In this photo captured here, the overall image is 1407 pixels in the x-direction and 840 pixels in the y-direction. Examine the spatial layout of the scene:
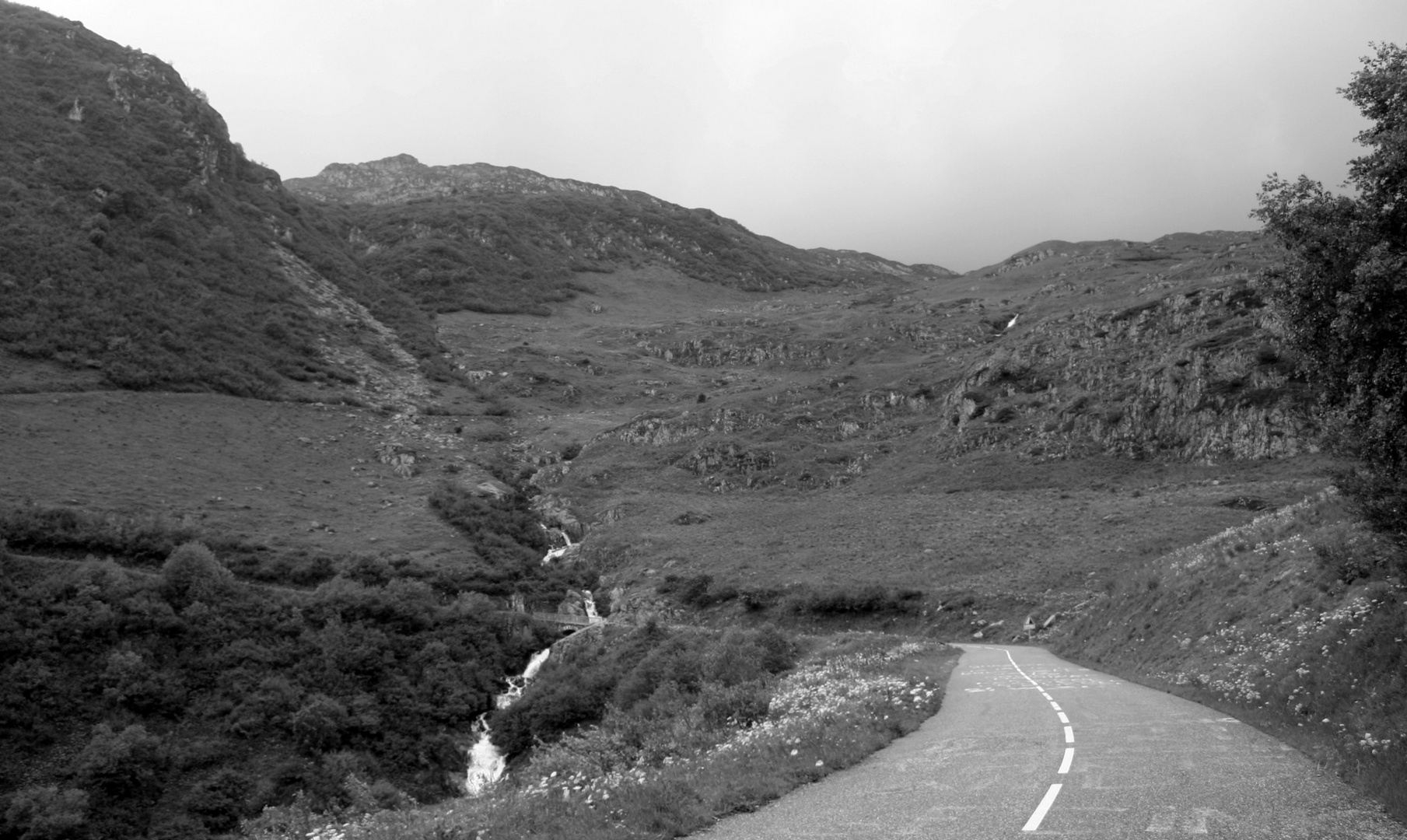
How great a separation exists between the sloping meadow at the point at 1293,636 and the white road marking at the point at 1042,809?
3.42m

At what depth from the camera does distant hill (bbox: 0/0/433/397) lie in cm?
8956

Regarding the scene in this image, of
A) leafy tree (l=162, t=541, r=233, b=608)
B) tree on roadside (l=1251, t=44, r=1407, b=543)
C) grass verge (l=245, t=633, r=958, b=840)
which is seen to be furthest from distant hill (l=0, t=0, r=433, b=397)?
tree on roadside (l=1251, t=44, r=1407, b=543)

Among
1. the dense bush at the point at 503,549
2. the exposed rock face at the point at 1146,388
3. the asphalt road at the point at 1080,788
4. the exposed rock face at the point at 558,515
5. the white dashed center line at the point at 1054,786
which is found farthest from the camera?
the exposed rock face at the point at 558,515

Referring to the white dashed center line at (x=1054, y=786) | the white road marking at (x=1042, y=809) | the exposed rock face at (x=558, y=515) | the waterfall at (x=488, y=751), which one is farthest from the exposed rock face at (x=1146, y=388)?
the white road marking at (x=1042, y=809)

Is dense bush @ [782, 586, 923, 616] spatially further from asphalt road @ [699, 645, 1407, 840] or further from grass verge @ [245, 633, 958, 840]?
asphalt road @ [699, 645, 1407, 840]

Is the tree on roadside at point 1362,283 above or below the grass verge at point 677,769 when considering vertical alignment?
above

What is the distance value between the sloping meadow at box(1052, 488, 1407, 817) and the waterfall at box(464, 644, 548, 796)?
1130 inches

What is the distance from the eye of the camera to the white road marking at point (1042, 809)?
8.77 m

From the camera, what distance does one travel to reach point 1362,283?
11.2m

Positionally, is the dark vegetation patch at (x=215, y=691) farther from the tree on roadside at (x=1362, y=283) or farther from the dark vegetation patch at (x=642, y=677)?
the tree on roadside at (x=1362, y=283)

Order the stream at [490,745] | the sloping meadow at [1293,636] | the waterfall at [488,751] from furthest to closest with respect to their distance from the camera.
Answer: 1. the stream at [490,745]
2. the waterfall at [488,751]
3. the sloping meadow at [1293,636]

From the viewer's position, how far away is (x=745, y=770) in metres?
12.3

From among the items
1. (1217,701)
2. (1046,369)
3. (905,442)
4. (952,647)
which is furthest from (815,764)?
(1046,369)

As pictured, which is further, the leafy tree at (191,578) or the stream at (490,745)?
the leafy tree at (191,578)
